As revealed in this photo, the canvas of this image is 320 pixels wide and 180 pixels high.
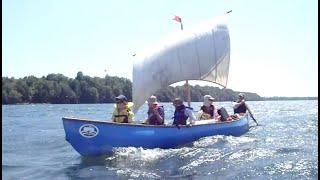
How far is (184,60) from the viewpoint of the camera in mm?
15516

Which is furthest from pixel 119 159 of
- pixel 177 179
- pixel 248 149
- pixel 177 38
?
pixel 177 38

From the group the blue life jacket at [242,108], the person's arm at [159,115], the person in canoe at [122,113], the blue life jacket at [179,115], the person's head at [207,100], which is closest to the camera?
the person in canoe at [122,113]

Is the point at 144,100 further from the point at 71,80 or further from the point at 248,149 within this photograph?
the point at 71,80

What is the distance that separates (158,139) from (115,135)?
1295 millimetres

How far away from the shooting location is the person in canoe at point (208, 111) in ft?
48.4

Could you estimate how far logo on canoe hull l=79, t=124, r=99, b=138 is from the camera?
34.0 ft

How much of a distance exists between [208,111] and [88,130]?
18.4ft

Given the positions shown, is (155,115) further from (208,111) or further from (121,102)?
(208,111)

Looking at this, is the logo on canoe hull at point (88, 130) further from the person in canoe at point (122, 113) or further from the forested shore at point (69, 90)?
the forested shore at point (69, 90)

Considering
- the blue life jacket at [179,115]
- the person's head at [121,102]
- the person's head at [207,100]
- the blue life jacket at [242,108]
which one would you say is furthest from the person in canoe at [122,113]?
the blue life jacket at [242,108]

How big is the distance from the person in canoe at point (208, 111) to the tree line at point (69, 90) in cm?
4927

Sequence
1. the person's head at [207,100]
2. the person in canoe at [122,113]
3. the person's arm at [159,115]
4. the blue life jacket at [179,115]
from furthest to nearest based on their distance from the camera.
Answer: the person's head at [207,100] → the blue life jacket at [179,115] → the person's arm at [159,115] → the person in canoe at [122,113]

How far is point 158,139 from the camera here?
1148 centimetres

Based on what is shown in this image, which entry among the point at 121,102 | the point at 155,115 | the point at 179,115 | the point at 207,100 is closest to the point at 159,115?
the point at 155,115
